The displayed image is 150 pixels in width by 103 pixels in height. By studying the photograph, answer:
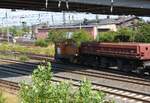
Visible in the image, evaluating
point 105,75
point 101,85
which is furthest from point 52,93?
point 105,75

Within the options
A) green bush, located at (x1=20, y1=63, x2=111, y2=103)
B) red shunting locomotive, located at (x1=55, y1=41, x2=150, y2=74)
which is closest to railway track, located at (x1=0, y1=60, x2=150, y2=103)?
red shunting locomotive, located at (x1=55, y1=41, x2=150, y2=74)

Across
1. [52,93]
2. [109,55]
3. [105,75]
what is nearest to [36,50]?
[109,55]

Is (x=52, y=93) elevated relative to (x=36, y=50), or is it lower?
elevated

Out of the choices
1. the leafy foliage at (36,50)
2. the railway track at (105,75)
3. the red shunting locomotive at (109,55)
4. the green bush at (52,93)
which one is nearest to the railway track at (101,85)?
the railway track at (105,75)

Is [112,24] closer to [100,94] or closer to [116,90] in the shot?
[116,90]

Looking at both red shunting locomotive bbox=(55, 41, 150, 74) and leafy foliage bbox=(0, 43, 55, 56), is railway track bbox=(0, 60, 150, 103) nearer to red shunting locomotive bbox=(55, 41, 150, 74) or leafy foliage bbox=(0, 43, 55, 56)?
red shunting locomotive bbox=(55, 41, 150, 74)

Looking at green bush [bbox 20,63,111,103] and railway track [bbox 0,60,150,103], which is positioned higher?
green bush [bbox 20,63,111,103]

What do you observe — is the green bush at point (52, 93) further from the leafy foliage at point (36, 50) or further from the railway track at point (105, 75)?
the leafy foliage at point (36, 50)

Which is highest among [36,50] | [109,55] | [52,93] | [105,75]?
[52,93]

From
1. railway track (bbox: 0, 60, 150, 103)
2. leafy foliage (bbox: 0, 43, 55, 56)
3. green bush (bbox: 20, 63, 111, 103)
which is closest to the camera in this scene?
green bush (bbox: 20, 63, 111, 103)

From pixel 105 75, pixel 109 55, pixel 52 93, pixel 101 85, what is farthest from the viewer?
pixel 109 55

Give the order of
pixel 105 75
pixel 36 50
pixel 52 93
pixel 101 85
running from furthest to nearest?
pixel 36 50 → pixel 105 75 → pixel 101 85 → pixel 52 93

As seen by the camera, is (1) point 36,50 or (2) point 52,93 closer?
(2) point 52,93

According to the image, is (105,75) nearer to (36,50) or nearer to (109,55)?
(109,55)
